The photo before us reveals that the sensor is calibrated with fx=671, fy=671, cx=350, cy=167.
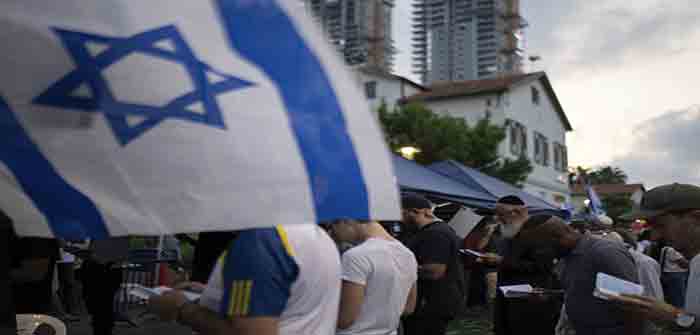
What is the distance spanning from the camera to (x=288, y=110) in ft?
4.36

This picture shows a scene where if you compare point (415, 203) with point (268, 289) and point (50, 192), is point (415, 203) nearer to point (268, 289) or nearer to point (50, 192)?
point (268, 289)

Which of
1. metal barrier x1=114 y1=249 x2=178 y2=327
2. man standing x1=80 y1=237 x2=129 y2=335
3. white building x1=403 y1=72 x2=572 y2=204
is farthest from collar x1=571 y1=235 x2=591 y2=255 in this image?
white building x1=403 y1=72 x2=572 y2=204

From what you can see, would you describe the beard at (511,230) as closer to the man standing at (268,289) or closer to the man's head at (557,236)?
the man's head at (557,236)

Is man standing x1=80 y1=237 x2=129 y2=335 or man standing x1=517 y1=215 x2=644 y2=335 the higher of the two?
man standing x1=517 y1=215 x2=644 y2=335

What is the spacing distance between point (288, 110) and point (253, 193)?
0.60ft

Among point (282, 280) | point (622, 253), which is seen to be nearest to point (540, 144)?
point (622, 253)

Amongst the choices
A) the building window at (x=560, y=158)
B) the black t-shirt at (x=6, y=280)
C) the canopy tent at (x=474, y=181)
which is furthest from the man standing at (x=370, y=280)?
the building window at (x=560, y=158)

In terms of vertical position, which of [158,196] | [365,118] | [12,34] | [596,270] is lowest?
[596,270]

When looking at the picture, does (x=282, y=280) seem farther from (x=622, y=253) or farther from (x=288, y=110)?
(x=622, y=253)

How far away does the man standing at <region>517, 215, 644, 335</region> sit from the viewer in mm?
4082

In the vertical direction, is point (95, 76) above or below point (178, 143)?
above

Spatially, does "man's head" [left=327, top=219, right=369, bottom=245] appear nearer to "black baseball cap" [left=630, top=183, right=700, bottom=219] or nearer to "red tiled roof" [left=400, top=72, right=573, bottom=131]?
"black baseball cap" [left=630, top=183, right=700, bottom=219]

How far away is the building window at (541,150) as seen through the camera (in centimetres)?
4128

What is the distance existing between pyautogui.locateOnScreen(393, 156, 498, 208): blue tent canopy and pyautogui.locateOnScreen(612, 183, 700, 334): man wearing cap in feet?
15.4
